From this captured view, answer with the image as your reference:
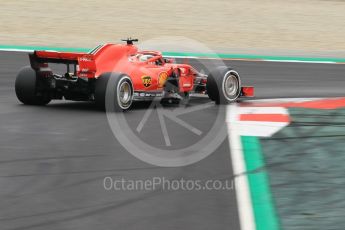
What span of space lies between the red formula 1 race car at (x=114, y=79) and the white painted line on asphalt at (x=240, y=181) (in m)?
1.70

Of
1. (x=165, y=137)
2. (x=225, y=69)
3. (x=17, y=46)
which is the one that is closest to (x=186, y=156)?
(x=165, y=137)

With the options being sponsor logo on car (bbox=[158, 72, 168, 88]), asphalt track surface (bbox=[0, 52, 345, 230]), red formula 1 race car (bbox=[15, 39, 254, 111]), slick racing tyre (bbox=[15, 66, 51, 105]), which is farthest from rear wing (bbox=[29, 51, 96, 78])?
sponsor logo on car (bbox=[158, 72, 168, 88])

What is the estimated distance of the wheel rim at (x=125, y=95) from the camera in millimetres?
11188

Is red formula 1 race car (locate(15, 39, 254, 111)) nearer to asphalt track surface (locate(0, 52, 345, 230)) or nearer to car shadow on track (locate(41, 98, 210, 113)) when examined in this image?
car shadow on track (locate(41, 98, 210, 113))

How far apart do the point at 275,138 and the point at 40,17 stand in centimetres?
1921

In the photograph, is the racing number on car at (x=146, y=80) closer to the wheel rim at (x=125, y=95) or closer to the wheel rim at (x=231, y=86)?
the wheel rim at (x=125, y=95)

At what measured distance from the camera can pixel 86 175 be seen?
7324 millimetres

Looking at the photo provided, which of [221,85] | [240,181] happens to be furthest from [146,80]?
[240,181]

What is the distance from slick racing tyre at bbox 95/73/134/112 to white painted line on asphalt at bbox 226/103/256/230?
167 cm

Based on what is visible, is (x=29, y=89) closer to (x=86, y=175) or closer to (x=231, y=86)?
(x=231, y=86)

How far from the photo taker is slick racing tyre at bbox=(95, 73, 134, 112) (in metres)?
10.9

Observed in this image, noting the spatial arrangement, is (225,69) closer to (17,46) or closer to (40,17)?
(17,46)
